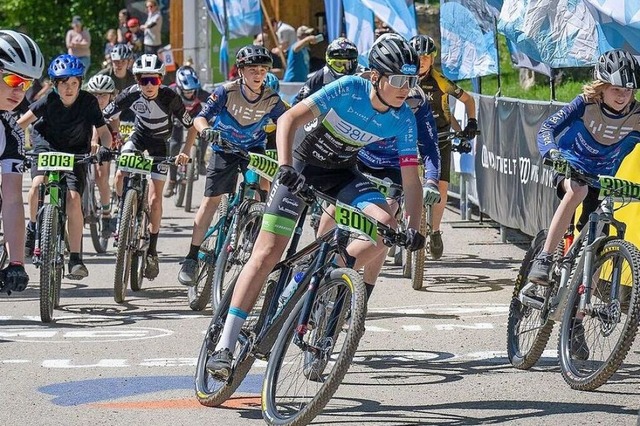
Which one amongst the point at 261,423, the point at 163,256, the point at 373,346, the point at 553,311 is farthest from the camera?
the point at 163,256

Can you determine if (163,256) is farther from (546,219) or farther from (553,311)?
(553,311)

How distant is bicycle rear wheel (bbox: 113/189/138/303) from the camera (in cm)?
1226

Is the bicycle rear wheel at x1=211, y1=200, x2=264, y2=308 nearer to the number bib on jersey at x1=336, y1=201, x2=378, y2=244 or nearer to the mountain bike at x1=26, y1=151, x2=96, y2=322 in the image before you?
the mountain bike at x1=26, y1=151, x2=96, y2=322

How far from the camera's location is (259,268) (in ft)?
25.4

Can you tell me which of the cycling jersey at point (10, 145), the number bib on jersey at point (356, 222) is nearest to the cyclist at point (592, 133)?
the number bib on jersey at point (356, 222)

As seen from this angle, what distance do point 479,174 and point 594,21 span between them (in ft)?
12.8

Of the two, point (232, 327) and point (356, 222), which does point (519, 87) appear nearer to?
point (232, 327)

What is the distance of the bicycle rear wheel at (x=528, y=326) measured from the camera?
8.76 metres

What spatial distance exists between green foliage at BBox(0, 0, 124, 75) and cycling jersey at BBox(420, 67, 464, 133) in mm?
29764

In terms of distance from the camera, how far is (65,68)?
12352mm

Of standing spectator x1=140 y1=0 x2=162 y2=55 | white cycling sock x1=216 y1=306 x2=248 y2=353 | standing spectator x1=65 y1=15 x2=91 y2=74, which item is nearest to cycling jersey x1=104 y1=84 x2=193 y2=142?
white cycling sock x1=216 y1=306 x2=248 y2=353

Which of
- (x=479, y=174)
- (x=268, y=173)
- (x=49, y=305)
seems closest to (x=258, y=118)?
(x=268, y=173)

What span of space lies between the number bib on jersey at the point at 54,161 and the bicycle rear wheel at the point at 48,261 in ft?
1.09

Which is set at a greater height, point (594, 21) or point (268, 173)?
point (594, 21)
